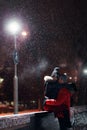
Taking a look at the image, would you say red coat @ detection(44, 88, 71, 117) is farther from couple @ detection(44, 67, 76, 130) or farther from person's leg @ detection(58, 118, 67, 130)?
person's leg @ detection(58, 118, 67, 130)

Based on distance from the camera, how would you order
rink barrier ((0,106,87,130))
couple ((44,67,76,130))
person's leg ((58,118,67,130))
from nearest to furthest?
couple ((44,67,76,130)) → rink barrier ((0,106,87,130)) → person's leg ((58,118,67,130))

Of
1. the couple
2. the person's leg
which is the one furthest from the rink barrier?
the couple

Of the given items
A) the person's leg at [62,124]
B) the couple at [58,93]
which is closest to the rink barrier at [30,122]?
the person's leg at [62,124]

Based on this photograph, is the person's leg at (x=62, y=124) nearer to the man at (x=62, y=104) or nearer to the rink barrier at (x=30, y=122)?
the man at (x=62, y=104)

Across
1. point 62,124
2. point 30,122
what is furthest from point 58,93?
point 30,122

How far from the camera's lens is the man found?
654 centimetres

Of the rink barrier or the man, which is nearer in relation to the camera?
the man

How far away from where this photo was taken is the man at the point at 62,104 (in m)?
6.54

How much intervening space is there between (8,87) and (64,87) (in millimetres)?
56375

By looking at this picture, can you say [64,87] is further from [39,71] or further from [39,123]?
[39,71]

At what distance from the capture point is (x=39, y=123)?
7.48 metres

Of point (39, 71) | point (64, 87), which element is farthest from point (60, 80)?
→ point (39, 71)

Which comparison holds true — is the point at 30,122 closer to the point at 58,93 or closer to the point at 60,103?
the point at 60,103

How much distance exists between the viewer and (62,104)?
675 centimetres
